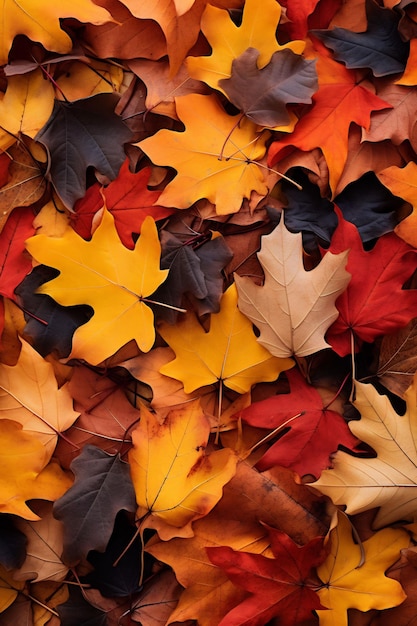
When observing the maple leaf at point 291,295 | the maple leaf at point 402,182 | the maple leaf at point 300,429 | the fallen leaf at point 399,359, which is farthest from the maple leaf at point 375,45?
the maple leaf at point 300,429

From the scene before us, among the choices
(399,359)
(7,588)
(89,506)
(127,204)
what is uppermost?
(127,204)

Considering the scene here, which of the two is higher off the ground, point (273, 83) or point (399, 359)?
point (273, 83)

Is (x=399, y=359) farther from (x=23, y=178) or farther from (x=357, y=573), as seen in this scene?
(x=23, y=178)

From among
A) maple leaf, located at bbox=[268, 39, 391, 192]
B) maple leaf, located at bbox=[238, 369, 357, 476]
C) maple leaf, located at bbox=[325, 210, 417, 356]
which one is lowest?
maple leaf, located at bbox=[238, 369, 357, 476]

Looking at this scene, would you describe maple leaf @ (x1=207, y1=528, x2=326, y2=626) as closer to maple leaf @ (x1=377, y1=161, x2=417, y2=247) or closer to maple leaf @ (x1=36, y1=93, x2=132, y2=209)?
maple leaf @ (x1=377, y1=161, x2=417, y2=247)

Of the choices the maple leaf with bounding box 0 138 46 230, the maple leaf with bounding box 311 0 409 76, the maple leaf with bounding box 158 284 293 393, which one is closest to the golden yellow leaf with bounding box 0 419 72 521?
the maple leaf with bounding box 158 284 293 393

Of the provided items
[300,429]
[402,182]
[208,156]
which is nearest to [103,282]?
[208,156]

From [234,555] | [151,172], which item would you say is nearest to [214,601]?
[234,555]
